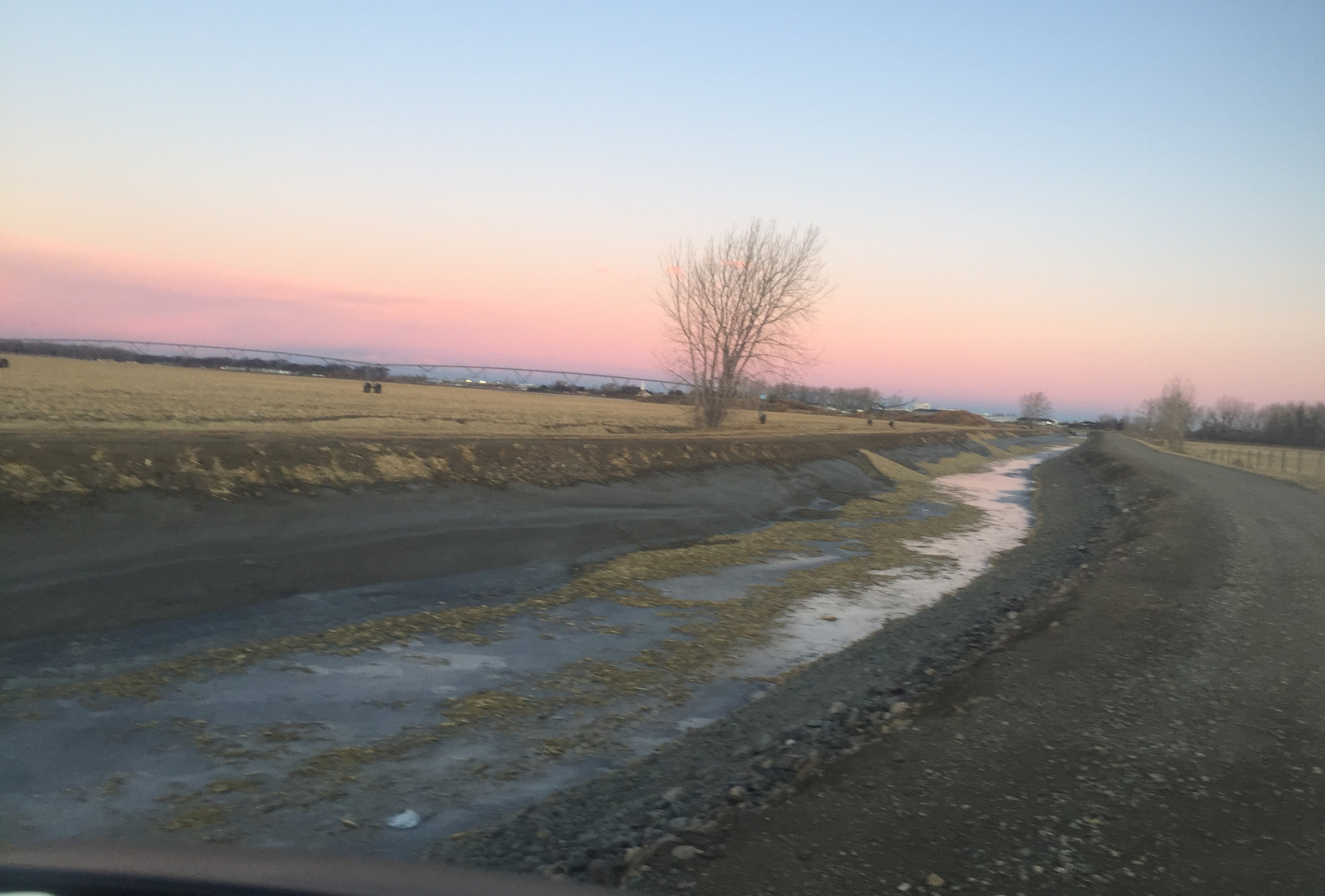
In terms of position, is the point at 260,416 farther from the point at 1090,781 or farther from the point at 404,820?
the point at 1090,781

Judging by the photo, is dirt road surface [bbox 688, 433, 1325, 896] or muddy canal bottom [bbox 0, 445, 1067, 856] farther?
muddy canal bottom [bbox 0, 445, 1067, 856]

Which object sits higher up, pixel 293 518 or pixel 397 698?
pixel 293 518

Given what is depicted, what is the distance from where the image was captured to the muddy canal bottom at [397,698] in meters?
6.05

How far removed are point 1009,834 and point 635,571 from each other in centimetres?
1082

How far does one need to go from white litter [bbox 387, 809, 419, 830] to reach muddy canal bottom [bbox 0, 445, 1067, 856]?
0.06 m

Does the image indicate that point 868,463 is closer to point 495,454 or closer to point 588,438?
point 588,438

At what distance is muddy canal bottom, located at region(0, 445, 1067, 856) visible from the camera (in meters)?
6.05

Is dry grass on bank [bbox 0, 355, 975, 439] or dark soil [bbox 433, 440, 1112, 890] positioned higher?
dry grass on bank [bbox 0, 355, 975, 439]

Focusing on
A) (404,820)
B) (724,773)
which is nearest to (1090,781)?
(724,773)

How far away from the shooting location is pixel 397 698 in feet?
28.3

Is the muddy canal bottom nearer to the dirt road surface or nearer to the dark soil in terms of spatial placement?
the dark soil

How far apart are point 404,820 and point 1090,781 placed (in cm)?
483

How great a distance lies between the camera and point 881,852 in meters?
5.05

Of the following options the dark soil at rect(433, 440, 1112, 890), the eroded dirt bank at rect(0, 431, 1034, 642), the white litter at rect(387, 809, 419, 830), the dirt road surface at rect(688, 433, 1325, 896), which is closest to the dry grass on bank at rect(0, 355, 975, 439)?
the eroded dirt bank at rect(0, 431, 1034, 642)
